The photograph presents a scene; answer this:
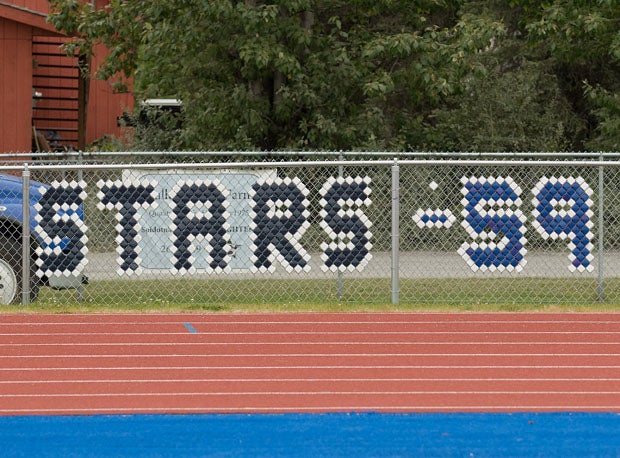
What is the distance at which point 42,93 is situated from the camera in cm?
2823

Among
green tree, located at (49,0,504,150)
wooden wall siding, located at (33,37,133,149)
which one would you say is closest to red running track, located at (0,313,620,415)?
green tree, located at (49,0,504,150)

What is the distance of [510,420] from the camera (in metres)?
7.73

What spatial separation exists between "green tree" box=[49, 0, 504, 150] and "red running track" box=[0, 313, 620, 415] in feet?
24.8

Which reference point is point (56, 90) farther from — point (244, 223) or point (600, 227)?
point (600, 227)

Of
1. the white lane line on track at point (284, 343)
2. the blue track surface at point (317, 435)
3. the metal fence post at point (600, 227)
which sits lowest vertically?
the blue track surface at point (317, 435)

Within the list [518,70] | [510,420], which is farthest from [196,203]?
[518,70]

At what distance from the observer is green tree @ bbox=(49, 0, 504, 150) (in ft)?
63.4

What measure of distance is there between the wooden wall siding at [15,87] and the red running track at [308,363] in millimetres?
12499

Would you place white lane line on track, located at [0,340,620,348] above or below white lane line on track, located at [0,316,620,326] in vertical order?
below

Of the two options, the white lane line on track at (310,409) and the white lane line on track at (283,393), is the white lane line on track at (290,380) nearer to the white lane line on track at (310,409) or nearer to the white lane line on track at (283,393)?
the white lane line on track at (283,393)

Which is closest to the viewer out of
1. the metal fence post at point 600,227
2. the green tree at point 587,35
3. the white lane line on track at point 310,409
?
the white lane line on track at point 310,409

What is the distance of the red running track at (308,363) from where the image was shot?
27.6 ft

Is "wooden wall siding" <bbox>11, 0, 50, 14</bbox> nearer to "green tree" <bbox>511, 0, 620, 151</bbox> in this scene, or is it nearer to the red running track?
"green tree" <bbox>511, 0, 620, 151</bbox>

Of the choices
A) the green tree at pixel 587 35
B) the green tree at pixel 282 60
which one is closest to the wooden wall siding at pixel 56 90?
the green tree at pixel 282 60
